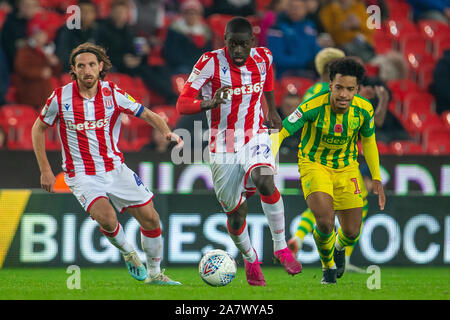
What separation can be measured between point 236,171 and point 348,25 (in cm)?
719

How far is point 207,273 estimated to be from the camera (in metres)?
7.06

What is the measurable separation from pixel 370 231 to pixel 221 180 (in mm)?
3373

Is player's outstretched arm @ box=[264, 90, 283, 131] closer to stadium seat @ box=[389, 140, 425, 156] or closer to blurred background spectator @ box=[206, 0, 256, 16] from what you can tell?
stadium seat @ box=[389, 140, 425, 156]

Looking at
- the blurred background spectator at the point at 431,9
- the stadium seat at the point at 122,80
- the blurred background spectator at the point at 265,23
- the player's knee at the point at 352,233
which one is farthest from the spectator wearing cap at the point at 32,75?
the blurred background spectator at the point at 431,9

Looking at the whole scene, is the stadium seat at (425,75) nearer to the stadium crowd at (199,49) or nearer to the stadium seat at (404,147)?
the stadium crowd at (199,49)

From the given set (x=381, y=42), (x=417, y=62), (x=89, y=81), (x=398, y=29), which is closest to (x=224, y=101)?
(x=89, y=81)

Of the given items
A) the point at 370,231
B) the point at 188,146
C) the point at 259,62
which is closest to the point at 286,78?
the point at 188,146

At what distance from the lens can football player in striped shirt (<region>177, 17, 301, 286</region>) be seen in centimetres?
707

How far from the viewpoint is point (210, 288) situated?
6973 millimetres

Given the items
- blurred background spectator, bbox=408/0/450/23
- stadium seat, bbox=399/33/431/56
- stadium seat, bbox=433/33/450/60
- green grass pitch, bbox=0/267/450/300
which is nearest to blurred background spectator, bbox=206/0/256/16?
stadium seat, bbox=399/33/431/56

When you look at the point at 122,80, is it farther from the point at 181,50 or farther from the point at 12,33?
the point at 12,33

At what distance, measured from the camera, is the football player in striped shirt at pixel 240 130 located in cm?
707

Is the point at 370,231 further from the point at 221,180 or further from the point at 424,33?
the point at 424,33

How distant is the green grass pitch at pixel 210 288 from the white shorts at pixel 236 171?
2.44ft
